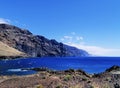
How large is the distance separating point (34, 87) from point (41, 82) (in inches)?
116

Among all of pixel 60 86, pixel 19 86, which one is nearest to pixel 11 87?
pixel 19 86

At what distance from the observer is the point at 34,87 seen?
30.1 meters

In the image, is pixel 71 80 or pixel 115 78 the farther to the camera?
pixel 115 78

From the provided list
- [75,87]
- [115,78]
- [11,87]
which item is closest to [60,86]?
[75,87]

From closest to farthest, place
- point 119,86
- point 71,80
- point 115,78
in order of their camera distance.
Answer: point 119,86, point 71,80, point 115,78

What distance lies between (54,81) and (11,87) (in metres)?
4.71

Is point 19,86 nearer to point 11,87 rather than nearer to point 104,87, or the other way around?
point 11,87

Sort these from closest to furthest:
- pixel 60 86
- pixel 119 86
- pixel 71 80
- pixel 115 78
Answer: pixel 60 86 < pixel 119 86 < pixel 71 80 < pixel 115 78

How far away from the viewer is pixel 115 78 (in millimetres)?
37906

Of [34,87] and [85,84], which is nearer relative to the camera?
[34,87]

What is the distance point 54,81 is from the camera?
32.7 meters

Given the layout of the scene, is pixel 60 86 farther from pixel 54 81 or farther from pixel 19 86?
pixel 19 86

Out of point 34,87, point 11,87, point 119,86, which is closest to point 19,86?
point 11,87

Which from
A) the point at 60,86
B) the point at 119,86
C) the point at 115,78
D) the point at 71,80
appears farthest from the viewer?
the point at 115,78
